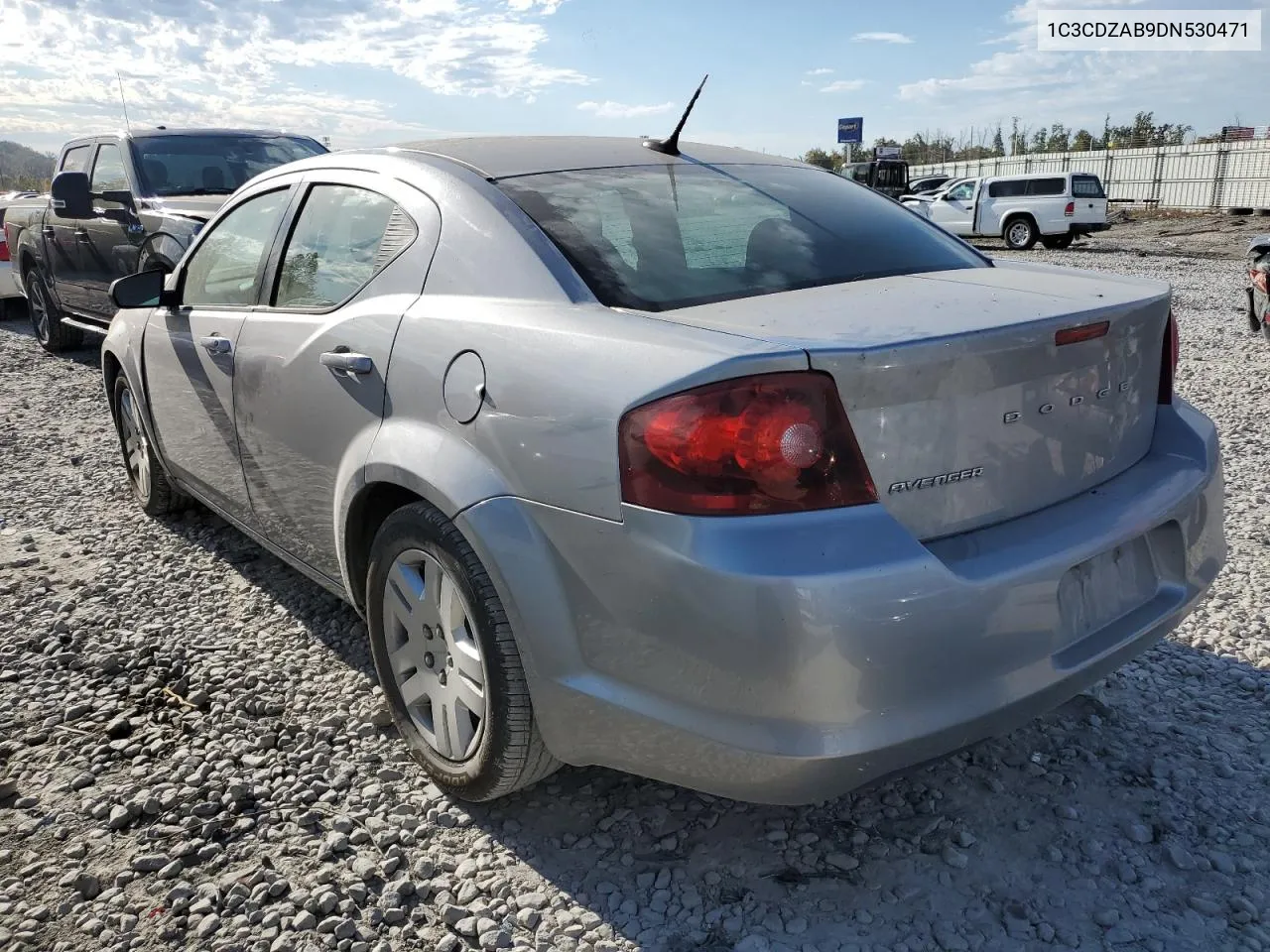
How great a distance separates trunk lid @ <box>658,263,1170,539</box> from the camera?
73.2 inches

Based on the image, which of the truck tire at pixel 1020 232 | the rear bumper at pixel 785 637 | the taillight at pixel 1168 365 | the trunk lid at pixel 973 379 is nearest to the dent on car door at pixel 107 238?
the rear bumper at pixel 785 637

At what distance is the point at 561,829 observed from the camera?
2424 millimetres

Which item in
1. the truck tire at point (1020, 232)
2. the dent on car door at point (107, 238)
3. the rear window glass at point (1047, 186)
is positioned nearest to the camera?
the dent on car door at point (107, 238)

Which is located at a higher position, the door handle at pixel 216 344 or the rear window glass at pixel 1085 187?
the rear window glass at pixel 1085 187

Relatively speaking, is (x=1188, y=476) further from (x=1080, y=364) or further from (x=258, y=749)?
(x=258, y=749)

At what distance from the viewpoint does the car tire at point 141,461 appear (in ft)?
14.7

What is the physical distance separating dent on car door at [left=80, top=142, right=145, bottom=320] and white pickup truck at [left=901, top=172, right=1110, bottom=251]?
57.2ft

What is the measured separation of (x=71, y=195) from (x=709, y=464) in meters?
7.26

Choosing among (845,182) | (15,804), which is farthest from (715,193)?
(15,804)

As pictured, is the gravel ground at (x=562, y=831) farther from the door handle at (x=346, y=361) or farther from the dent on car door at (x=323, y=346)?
the door handle at (x=346, y=361)

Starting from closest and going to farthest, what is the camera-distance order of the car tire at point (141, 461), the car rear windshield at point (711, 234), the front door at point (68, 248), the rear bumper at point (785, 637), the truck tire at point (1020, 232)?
the rear bumper at point (785, 637) < the car rear windshield at point (711, 234) < the car tire at point (141, 461) < the front door at point (68, 248) < the truck tire at point (1020, 232)

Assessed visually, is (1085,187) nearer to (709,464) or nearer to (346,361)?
(346,361)

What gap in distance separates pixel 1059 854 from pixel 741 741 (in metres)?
0.97

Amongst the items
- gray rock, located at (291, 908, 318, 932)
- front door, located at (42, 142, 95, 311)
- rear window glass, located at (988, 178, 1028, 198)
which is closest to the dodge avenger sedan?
gray rock, located at (291, 908, 318, 932)
